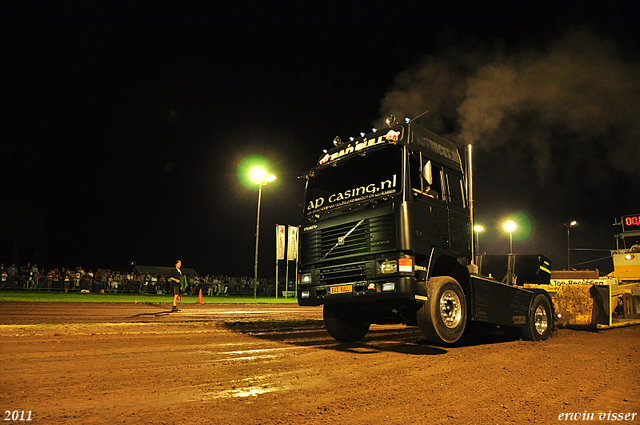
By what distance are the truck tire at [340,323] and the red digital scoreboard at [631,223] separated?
1396cm

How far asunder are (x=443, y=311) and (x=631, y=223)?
14198 mm

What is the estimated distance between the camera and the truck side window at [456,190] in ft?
27.9

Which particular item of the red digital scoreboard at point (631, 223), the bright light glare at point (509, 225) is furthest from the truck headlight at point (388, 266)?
the bright light glare at point (509, 225)

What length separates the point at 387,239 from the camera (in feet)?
24.0

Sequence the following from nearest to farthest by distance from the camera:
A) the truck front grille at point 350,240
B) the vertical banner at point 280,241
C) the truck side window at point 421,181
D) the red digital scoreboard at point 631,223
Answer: the truck front grille at point 350,240, the truck side window at point 421,181, the red digital scoreboard at point 631,223, the vertical banner at point 280,241

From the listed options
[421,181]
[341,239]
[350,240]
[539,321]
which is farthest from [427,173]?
[539,321]

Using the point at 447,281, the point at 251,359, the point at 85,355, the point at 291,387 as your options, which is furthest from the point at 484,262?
the point at 85,355

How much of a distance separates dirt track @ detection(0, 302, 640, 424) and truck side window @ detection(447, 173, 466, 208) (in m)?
2.69

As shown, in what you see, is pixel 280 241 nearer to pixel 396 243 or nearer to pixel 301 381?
pixel 396 243

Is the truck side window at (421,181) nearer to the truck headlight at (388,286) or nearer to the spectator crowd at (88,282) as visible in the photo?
the truck headlight at (388,286)

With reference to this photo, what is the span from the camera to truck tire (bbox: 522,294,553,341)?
9539 mm

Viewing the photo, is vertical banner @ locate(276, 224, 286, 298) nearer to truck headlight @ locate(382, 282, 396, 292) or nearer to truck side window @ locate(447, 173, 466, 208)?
truck side window @ locate(447, 173, 466, 208)

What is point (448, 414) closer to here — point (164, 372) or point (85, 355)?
point (164, 372)

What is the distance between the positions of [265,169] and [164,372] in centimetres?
2572
